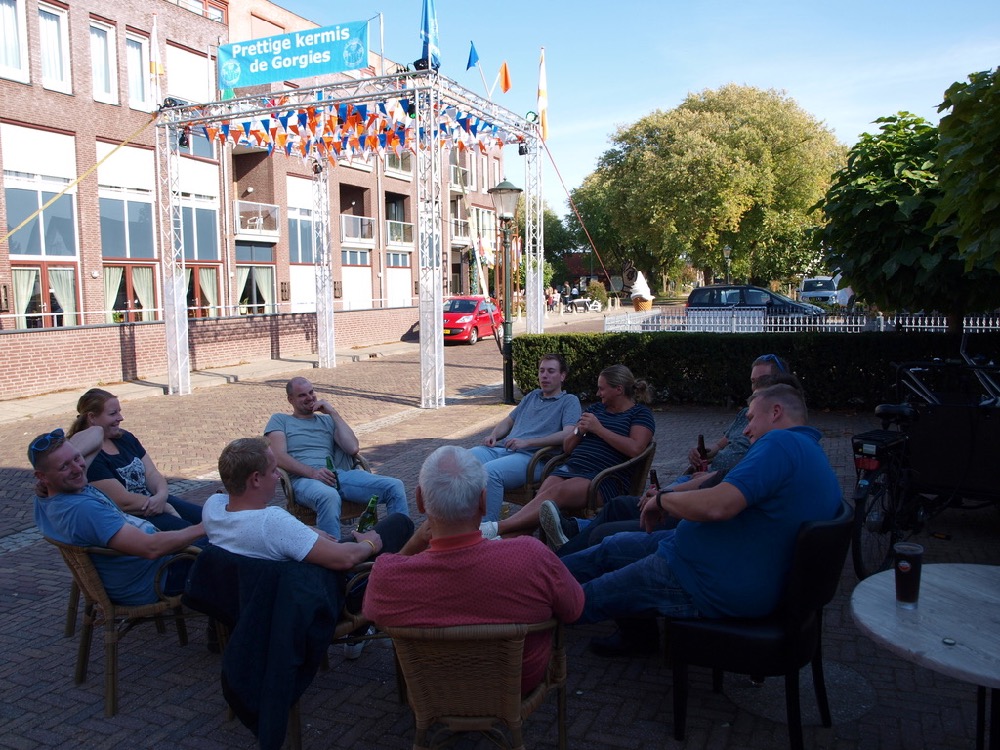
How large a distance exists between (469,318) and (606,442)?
71.2ft

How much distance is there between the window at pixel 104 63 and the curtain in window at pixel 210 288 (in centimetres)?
532

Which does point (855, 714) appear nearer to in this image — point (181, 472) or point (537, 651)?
point (537, 651)

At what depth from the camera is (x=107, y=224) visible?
2020 cm

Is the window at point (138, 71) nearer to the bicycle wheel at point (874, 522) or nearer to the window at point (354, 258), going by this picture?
the window at point (354, 258)

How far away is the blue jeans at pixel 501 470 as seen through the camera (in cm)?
539

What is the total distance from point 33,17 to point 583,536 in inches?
758

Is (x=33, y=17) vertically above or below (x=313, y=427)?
above

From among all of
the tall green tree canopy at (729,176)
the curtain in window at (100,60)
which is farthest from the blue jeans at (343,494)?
the tall green tree canopy at (729,176)

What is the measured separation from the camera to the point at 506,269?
42.5 ft

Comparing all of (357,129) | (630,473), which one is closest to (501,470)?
(630,473)

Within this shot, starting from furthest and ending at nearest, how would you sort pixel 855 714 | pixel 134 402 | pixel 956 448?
1. pixel 134 402
2. pixel 956 448
3. pixel 855 714

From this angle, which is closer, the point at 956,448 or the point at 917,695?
the point at 917,695

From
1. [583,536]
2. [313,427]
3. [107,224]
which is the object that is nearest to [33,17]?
[107,224]

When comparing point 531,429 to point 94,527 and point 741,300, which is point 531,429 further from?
point 741,300
